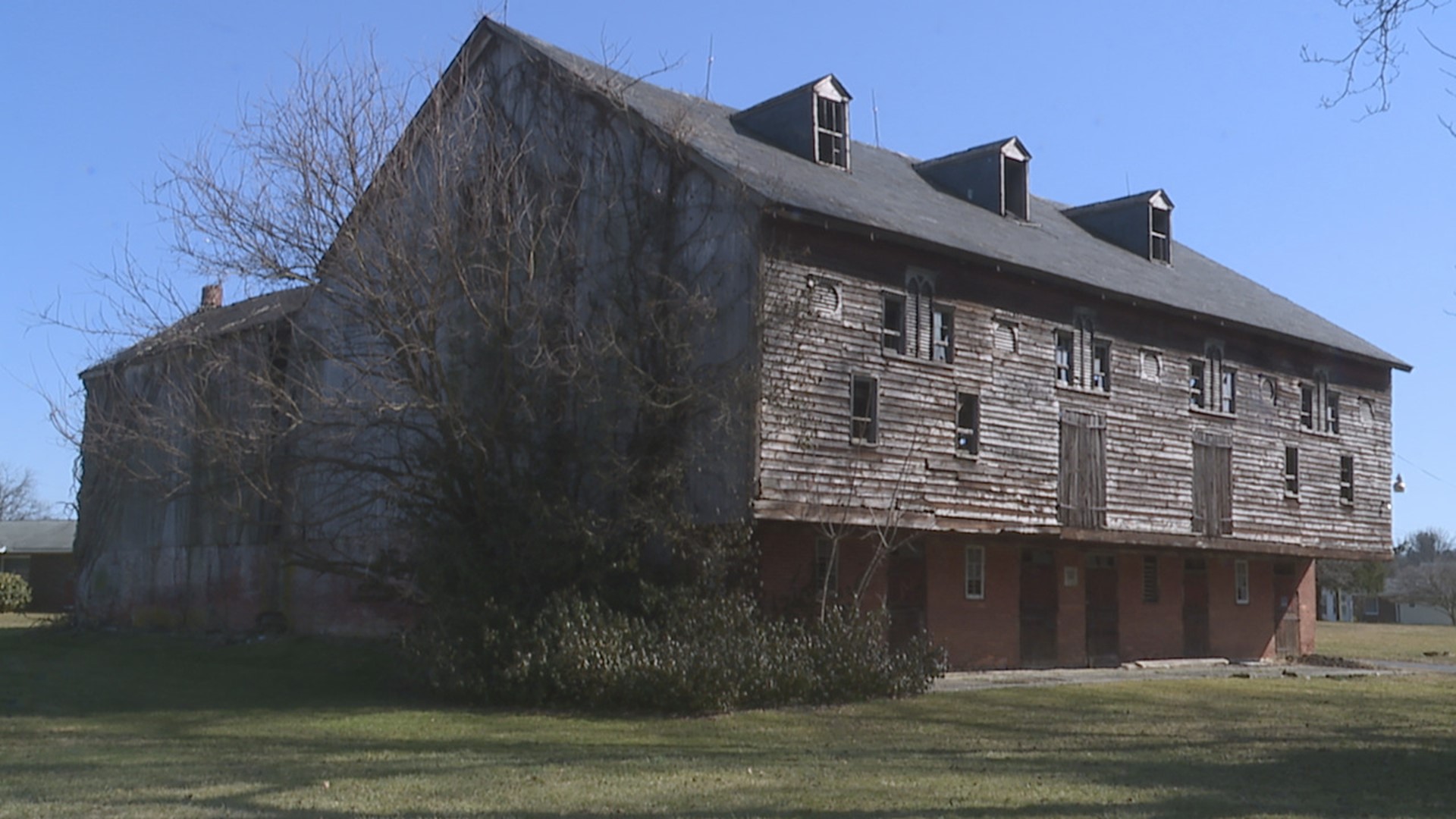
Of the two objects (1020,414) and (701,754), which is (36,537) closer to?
(1020,414)

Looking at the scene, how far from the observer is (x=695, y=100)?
28391 millimetres

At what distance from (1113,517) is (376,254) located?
626 inches

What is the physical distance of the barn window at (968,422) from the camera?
25.3 metres

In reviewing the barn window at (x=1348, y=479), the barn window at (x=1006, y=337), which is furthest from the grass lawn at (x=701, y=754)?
the barn window at (x=1348, y=479)

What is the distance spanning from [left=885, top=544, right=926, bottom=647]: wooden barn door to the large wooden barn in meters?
0.05

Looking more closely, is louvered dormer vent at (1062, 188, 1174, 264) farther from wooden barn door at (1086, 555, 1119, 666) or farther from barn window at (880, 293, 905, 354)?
barn window at (880, 293, 905, 354)

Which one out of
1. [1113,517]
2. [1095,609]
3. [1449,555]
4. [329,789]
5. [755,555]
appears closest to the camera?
[329,789]

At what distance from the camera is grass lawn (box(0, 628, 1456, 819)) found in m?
11.6

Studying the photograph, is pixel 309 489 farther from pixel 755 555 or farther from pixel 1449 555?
pixel 1449 555

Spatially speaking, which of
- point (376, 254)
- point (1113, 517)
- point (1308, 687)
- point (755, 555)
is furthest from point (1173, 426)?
point (376, 254)

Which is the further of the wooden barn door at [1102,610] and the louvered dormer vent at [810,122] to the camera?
the wooden barn door at [1102,610]

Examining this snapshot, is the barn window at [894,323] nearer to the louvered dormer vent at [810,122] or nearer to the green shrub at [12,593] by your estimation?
the louvered dormer vent at [810,122]

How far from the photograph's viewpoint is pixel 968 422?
83.9 feet

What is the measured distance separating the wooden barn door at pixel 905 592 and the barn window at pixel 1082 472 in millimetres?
3054
